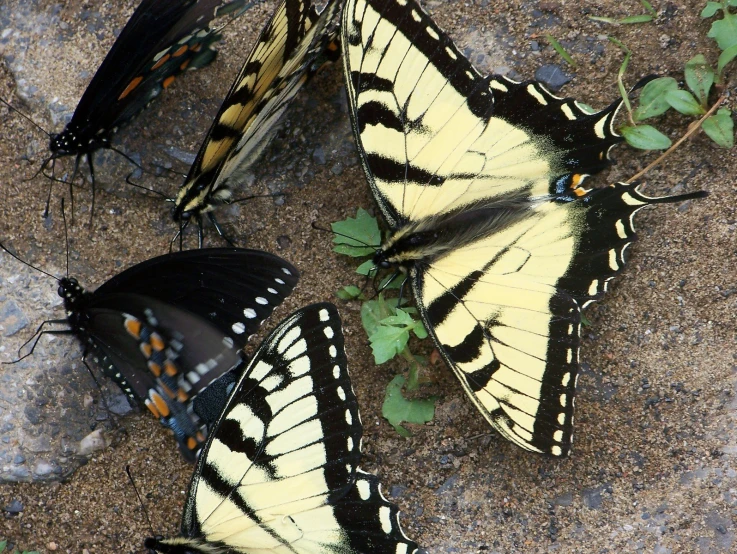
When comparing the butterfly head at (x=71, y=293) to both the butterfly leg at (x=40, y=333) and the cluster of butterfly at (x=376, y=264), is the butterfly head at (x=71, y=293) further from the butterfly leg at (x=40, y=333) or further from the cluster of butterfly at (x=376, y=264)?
the butterfly leg at (x=40, y=333)

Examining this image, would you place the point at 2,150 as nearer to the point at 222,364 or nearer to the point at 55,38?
the point at 55,38

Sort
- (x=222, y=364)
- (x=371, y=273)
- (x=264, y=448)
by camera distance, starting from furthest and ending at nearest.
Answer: (x=371, y=273) < (x=222, y=364) < (x=264, y=448)

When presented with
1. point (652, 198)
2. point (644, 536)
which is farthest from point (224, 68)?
point (644, 536)

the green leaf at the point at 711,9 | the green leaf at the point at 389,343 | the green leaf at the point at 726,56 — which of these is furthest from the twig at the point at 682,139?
the green leaf at the point at 389,343

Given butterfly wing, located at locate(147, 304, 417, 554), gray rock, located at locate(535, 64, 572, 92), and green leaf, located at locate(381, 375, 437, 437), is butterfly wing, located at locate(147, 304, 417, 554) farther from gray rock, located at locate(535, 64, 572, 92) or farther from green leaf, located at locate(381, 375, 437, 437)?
gray rock, located at locate(535, 64, 572, 92)

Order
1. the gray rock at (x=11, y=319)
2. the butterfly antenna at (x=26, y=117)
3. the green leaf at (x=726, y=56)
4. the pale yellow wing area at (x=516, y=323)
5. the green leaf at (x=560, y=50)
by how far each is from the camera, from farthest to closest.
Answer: the butterfly antenna at (x=26, y=117)
the gray rock at (x=11, y=319)
the green leaf at (x=560, y=50)
the green leaf at (x=726, y=56)
the pale yellow wing area at (x=516, y=323)

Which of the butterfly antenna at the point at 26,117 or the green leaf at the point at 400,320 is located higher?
the butterfly antenna at the point at 26,117

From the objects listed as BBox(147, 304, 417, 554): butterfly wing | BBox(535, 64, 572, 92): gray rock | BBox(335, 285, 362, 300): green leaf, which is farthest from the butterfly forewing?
BBox(535, 64, 572, 92): gray rock
